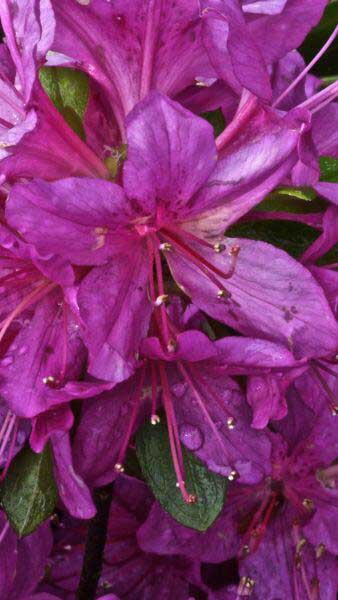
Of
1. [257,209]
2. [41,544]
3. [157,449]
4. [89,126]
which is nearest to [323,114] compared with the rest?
[257,209]

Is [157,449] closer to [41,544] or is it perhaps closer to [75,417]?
[75,417]

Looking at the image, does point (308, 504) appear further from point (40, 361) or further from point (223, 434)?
point (40, 361)

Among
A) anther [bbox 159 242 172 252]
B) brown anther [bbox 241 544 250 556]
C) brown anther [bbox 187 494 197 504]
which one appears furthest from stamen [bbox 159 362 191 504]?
brown anther [bbox 241 544 250 556]

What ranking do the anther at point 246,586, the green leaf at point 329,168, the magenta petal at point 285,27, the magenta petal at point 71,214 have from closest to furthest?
1. the magenta petal at point 71,214
2. the magenta petal at point 285,27
3. the green leaf at point 329,168
4. the anther at point 246,586

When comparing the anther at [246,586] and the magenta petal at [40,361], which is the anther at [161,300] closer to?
the magenta petal at [40,361]

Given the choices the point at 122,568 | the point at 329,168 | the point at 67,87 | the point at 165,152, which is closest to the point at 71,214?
the point at 165,152

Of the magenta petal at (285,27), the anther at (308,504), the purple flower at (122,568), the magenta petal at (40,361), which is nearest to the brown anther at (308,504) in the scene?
the anther at (308,504)
